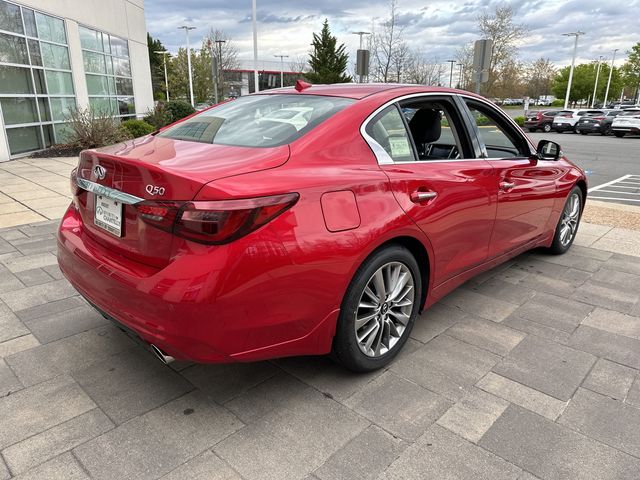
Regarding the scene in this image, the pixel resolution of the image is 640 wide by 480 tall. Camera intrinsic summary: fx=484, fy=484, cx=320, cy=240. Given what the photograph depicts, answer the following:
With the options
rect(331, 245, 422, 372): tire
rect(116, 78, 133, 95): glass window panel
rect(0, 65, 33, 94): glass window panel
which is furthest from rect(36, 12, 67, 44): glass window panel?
rect(331, 245, 422, 372): tire

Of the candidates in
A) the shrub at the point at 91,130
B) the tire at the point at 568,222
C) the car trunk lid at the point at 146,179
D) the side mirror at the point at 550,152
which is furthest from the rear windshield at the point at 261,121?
the shrub at the point at 91,130

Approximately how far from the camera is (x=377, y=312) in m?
2.63

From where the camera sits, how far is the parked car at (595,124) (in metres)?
27.4

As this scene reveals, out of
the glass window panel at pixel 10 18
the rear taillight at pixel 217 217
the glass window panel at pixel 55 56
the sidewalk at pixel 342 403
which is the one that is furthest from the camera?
the glass window panel at pixel 55 56

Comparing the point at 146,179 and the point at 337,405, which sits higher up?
the point at 146,179

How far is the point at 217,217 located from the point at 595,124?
30.8 m

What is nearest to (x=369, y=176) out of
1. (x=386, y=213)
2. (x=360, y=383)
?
(x=386, y=213)

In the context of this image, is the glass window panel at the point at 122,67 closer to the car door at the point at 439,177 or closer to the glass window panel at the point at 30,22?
the glass window panel at the point at 30,22

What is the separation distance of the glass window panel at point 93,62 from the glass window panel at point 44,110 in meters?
2.47

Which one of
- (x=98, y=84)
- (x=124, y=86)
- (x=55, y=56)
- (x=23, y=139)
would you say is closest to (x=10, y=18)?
(x=55, y=56)

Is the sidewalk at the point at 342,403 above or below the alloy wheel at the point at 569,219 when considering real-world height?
below

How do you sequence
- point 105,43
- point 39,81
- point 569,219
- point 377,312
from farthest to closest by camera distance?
point 105,43 < point 39,81 < point 569,219 < point 377,312

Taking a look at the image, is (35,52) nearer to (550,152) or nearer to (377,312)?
(550,152)

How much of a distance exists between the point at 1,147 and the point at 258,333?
35.8 ft
